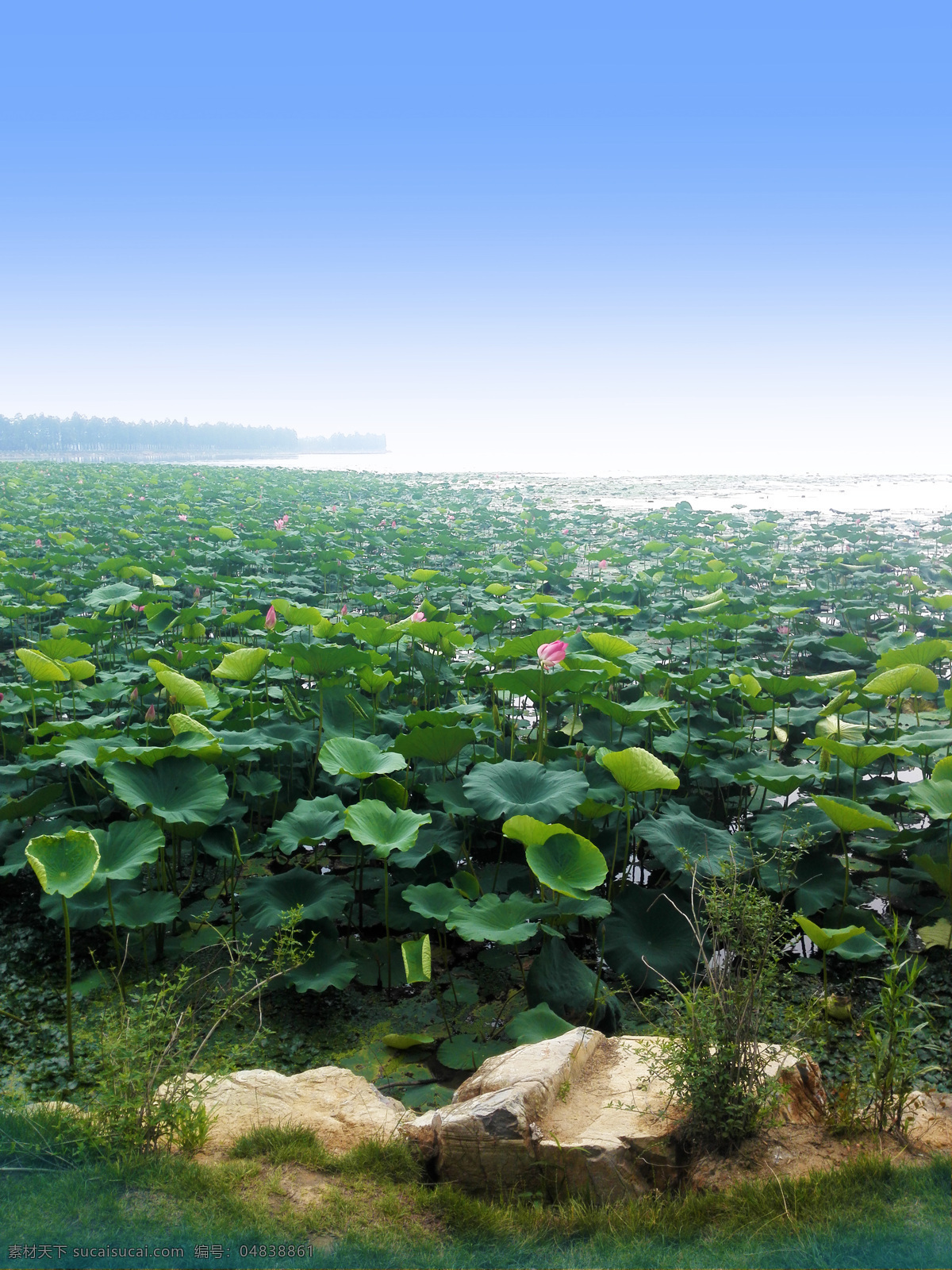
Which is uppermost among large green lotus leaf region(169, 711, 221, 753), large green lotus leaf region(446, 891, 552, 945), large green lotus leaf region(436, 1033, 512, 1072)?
large green lotus leaf region(169, 711, 221, 753)

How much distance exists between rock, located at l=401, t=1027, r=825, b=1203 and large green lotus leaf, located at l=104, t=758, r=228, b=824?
138 cm

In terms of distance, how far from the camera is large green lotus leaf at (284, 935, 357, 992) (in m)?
2.79

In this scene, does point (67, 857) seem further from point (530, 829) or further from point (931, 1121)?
point (931, 1121)

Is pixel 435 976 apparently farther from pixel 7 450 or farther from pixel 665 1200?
pixel 7 450

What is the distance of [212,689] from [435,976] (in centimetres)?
177

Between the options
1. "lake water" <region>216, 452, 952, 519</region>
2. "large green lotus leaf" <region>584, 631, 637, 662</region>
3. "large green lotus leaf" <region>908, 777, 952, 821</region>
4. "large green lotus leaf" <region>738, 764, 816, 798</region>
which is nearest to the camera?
"large green lotus leaf" <region>908, 777, 952, 821</region>

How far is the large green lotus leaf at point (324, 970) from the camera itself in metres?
2.79

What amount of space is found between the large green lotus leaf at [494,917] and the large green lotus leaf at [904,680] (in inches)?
77.2

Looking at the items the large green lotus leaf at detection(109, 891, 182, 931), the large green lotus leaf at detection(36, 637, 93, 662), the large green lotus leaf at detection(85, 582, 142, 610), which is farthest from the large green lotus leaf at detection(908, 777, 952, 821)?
the large green lotus leaf at detection(85, 582, 142, 610)

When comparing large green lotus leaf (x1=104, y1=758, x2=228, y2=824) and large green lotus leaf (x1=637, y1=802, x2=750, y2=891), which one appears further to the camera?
large green lotus leaf (x1=637, y1=802, x2=750, y2=891)

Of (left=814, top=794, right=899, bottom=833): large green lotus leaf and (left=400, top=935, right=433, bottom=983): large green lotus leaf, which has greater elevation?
(left=814, top=794, right=899, bottom=833): large green lotus leaf

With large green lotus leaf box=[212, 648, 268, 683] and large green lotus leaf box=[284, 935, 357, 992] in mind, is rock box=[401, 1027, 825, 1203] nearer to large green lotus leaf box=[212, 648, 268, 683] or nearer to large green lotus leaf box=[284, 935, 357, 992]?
large green lotus leaf box=[284, 935, 357, 992]

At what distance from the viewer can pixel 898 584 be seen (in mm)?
9398

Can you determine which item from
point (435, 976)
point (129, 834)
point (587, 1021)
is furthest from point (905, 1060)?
point (129, 834)
